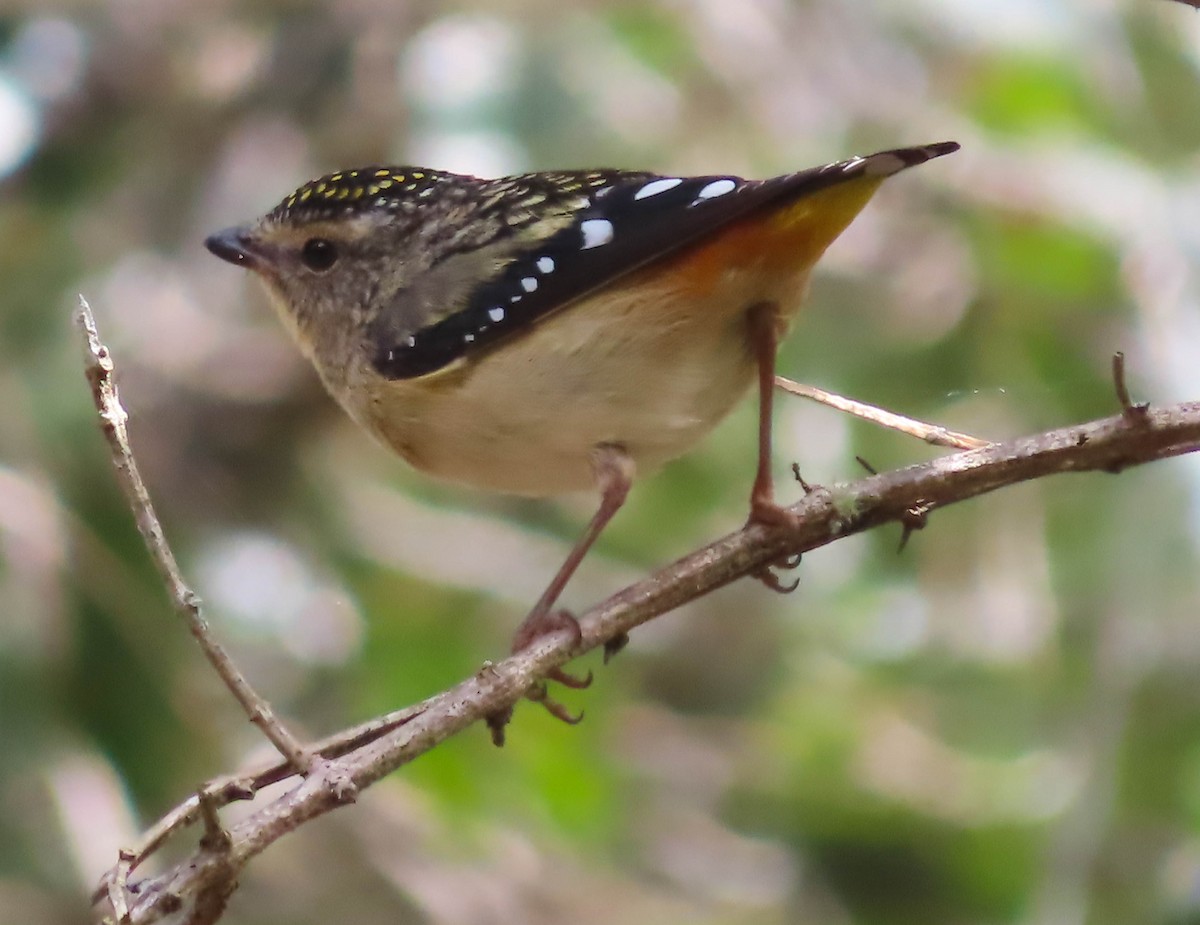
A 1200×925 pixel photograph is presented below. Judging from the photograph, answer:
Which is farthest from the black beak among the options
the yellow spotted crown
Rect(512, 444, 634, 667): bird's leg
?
Rect(512, 444, 634, 667): bird's leg

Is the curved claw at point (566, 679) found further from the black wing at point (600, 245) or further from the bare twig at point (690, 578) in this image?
the black wing at point (600, 245)

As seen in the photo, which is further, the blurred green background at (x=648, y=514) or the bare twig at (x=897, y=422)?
the blurred green background at (x=648, y=514)

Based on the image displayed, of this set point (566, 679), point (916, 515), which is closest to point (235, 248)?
point (566, 679)

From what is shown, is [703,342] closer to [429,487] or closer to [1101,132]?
[1101,132]

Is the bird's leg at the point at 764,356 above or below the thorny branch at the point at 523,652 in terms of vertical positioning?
above

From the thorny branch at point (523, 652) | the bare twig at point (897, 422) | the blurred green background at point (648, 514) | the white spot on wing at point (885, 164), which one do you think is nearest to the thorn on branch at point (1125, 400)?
the thorny branch at point (523, 652)

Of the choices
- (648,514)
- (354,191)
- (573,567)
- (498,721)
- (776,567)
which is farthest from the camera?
(648,514)

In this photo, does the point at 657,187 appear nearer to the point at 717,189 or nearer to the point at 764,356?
the point at 717,189
